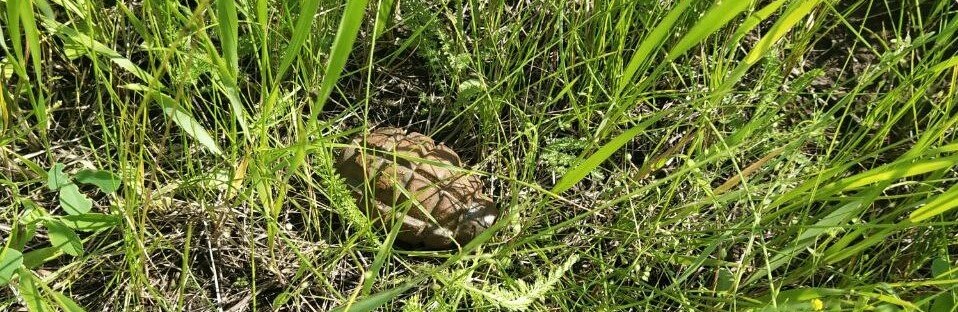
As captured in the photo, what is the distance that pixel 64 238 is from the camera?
3.62 feet

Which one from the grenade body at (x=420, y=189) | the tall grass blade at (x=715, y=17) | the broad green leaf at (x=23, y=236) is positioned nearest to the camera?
the tall grass blade at (x=715, y=17)

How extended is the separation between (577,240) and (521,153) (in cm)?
17

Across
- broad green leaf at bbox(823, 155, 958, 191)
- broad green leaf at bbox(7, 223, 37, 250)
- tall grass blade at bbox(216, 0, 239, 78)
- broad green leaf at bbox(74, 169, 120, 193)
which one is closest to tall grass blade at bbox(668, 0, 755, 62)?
broad green leaf at bbox(823, 155, 958, 191)

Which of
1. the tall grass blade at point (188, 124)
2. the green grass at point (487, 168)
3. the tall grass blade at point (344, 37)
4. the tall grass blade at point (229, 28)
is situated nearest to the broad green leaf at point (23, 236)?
the green grass at point (487, 168)

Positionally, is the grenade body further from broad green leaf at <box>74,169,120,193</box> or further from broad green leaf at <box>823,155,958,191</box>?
broad green leaf at <box>823,155,958,191</box>

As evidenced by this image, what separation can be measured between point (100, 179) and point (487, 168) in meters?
0.57

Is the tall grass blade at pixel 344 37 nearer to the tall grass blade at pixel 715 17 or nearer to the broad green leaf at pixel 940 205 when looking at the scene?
the tall grass blade at pixel 715 17

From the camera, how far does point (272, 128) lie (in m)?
1.19

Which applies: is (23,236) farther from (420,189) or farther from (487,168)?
(487,168)

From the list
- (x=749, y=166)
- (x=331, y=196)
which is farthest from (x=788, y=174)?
(x=331, y=196)

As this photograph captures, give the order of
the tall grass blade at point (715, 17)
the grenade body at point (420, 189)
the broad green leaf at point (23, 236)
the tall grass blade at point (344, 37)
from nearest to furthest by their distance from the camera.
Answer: the tall grass blade at point (344, 37), the tall grass blade at point (715, 17), the broad green leaf at point (23, 236), the grenade body at point (420, 189)

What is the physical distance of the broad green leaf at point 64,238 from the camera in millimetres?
1095

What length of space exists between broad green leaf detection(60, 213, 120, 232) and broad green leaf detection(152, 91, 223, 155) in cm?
15

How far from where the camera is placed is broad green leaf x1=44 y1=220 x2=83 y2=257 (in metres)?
1.09
